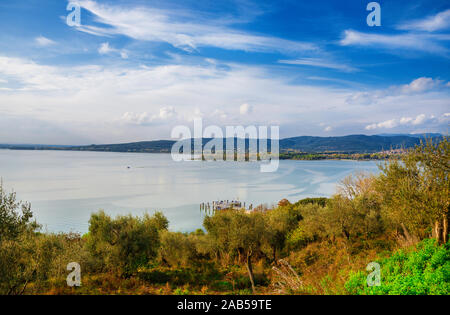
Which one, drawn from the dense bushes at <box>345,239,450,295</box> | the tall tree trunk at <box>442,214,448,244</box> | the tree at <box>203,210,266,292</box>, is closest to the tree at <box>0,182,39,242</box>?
the tree at <box>203,210,266,292</box>

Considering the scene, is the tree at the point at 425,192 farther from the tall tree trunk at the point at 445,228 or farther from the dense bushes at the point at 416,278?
the dense bushes at the point at 416,278

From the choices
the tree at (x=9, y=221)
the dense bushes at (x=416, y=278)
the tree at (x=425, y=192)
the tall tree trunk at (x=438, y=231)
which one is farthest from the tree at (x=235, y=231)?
the tree at (x=9, y=221)

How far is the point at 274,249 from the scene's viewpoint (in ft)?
78.4

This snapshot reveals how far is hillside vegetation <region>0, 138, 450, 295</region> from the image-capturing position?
7.98 m

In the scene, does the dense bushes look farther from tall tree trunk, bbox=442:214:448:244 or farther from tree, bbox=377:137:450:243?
tree, bbox=377:137:450:243

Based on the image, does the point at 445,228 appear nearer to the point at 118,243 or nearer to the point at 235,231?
the point at 235,231

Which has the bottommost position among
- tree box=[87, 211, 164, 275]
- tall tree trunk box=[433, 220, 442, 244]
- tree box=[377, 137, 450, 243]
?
tree box=[87, 211, 164, 275]

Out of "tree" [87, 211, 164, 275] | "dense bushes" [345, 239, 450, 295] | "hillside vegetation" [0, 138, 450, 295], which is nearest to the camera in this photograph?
"dense bushes" [345, 239, 450, 295]

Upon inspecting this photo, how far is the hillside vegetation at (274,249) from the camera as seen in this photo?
Answer: 7.98 m
